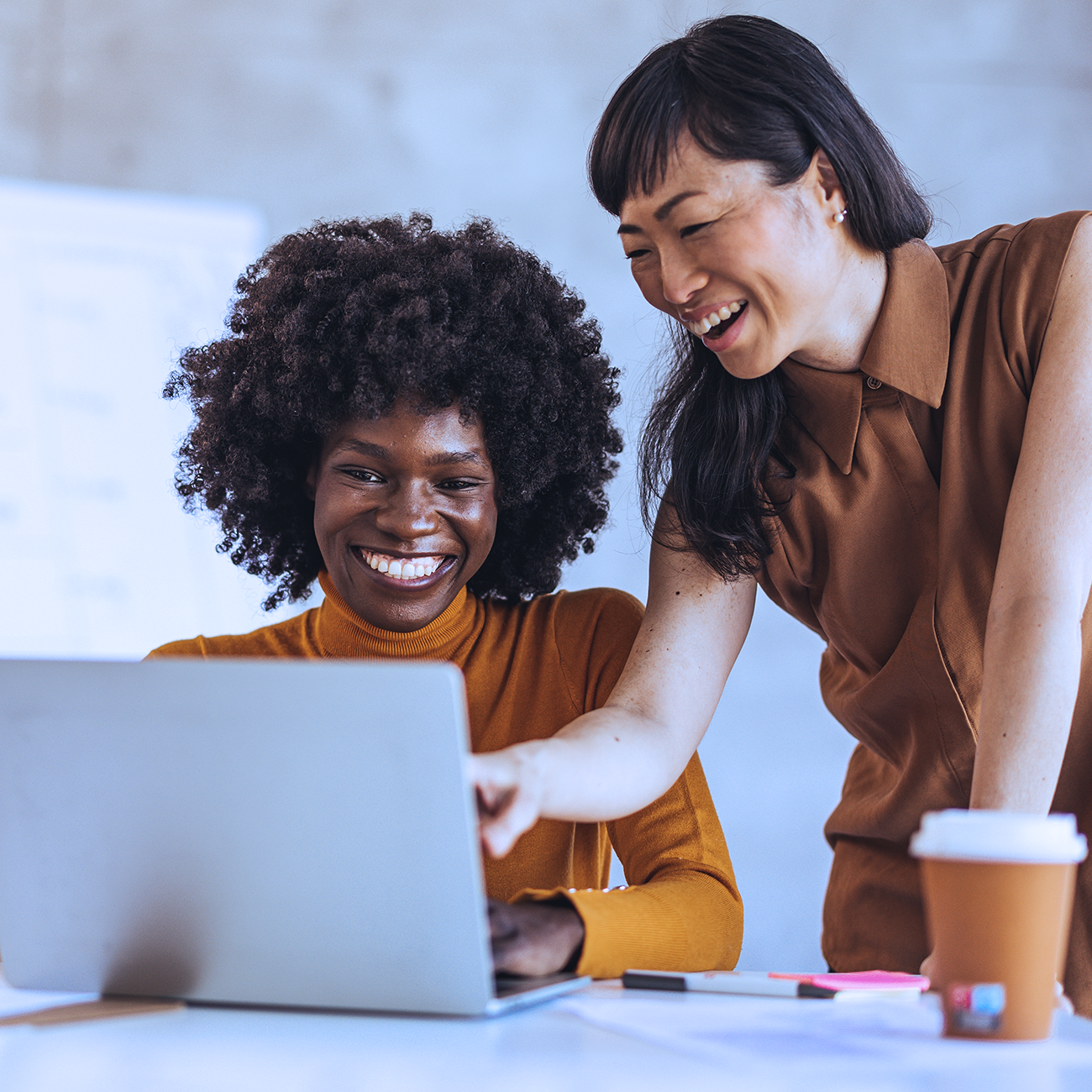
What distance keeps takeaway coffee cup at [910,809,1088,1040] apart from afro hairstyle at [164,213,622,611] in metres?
0.83

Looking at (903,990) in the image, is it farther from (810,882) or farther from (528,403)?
(810,882)

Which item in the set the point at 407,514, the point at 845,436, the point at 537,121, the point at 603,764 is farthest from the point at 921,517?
the point at 537,121

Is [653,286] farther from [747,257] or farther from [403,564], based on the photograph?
[403,564]

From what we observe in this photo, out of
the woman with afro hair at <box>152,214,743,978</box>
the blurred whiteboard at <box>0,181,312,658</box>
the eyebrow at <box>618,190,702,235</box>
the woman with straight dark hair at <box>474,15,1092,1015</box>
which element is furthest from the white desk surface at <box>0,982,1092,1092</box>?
the blurred whiteboard at <box>0,181,312,658</box>

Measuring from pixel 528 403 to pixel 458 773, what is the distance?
2.66 ft

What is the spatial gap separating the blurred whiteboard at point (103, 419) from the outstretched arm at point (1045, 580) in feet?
6.77

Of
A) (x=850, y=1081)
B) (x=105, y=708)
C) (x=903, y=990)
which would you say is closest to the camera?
(x=850, y=1081)

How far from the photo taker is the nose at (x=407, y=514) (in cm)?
129

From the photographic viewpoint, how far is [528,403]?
4.61 feet

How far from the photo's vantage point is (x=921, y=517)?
1179 mm

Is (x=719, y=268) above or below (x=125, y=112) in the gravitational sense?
below

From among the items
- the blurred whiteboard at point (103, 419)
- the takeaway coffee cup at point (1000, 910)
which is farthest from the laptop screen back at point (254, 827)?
the blurred whiteboard at point (103, 419)

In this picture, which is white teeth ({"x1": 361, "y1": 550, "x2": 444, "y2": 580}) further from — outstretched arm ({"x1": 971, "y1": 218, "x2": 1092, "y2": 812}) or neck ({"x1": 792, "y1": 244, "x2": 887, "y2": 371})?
outstretched arm ({"x1": 971, "y1": 218, "x2": 1092, "y2": 812})

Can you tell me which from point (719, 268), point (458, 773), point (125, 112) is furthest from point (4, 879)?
point (125, 112)
